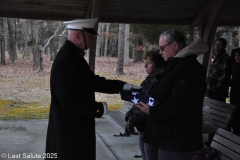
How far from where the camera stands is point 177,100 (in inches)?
97.6

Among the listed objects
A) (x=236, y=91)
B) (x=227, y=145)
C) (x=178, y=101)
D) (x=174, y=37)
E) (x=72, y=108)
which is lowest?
(x=227, y=145)

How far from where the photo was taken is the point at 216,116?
4605 mm

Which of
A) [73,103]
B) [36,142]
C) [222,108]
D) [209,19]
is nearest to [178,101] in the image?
[73,103]

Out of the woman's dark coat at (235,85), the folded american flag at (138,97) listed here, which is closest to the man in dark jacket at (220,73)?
the woman's dark coat at (235,85)

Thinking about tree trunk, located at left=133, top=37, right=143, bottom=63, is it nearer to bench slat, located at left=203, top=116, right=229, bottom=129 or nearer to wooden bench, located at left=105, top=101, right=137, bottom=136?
wooden bench, located at left=105, top=101, right=137, bottom=136

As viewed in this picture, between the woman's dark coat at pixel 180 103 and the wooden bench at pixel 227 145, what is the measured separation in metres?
0.73

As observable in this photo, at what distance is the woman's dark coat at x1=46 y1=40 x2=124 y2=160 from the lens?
254 centimetres

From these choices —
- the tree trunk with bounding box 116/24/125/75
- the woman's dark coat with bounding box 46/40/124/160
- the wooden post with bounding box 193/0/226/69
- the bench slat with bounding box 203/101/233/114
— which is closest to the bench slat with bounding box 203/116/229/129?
the bench slat with bounding box 203/101/233/114

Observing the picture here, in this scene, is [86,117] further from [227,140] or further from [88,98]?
[227,140]

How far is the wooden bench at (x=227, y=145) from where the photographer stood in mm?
3188

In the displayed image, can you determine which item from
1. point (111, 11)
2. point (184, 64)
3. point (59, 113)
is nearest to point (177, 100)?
point (184, 64)

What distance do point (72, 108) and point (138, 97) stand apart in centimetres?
60

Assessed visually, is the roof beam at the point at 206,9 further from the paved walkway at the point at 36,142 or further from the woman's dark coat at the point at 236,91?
the paved walkway at the point at 36,142

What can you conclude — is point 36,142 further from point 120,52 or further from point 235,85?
point 120,52
